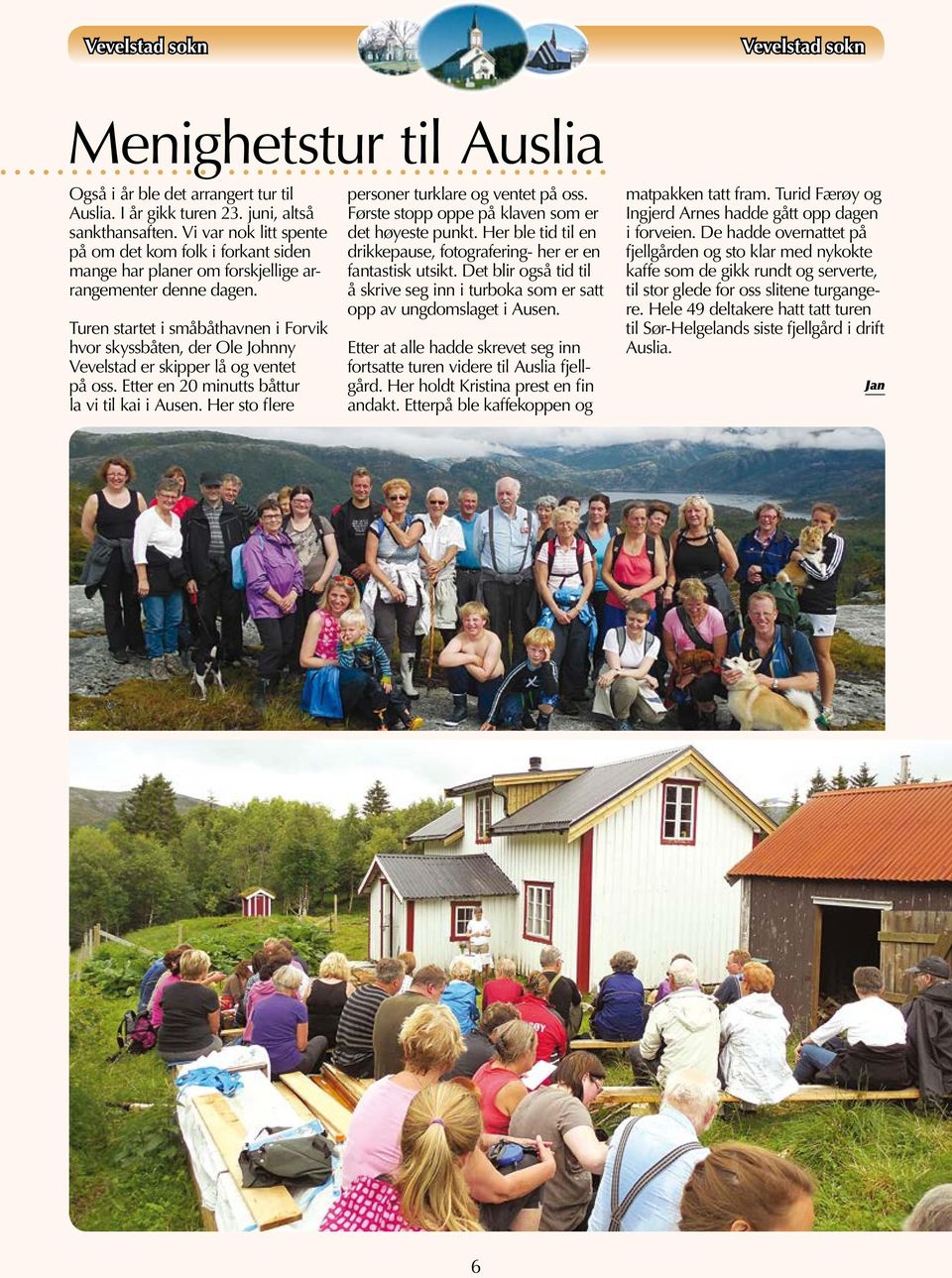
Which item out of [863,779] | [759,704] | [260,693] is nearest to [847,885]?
[863,779]

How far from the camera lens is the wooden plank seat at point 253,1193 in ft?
15.6

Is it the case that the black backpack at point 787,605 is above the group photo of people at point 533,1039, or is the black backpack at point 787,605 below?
above

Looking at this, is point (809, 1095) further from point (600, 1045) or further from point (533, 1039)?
point (533, 1039)

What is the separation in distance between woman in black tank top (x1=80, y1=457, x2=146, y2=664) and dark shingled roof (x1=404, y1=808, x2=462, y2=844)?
1.68 meters

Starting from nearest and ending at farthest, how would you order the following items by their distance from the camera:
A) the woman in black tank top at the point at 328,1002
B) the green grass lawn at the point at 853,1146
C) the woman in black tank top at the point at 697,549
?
1. the green grass lawn at the point at 853,1146
2. the woman in black tank top at the point at 697,549
3. the woman in black tank top at the point at 328,1002

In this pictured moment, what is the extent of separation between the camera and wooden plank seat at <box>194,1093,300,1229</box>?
4.77 metres

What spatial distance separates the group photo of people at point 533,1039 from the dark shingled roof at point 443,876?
169mm

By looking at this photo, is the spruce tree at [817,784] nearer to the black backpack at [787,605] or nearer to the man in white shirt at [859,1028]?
the black backpack at [787,605]
